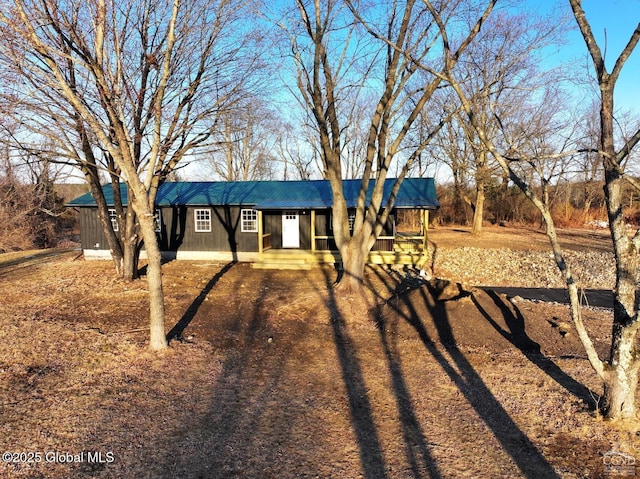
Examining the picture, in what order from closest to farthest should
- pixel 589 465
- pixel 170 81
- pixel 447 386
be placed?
1. pixel 589 465
2. pixel 447 386
3. pixel 170 81

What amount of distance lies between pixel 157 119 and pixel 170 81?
106 inches

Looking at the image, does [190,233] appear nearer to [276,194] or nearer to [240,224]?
[240,224]

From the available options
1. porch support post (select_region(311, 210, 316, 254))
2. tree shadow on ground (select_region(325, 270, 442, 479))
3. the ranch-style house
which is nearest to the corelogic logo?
tree shadow on ground (select_region(325, 270, 442, 479))

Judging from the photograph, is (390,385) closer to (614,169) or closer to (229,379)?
(229,379)

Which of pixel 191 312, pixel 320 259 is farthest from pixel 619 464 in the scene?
pixel 320 259

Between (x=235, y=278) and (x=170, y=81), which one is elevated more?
(x=170, y=81)

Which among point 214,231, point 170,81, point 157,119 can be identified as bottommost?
point 214,231

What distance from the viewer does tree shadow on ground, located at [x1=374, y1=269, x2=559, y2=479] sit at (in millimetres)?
4043

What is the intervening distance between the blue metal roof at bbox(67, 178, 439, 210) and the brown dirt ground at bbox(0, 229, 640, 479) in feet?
20.9

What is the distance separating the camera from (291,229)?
17562 millimetres

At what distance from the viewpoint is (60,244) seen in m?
27.3

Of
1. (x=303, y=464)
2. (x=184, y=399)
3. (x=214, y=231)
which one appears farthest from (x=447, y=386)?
(x=214, y=231)

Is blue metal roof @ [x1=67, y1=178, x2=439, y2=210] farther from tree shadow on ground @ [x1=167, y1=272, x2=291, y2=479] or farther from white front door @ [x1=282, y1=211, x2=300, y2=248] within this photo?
tree shadow on ground @ [x1=167, y1=272, x2=291, y2=479]

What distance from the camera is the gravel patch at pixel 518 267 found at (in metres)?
15.1
